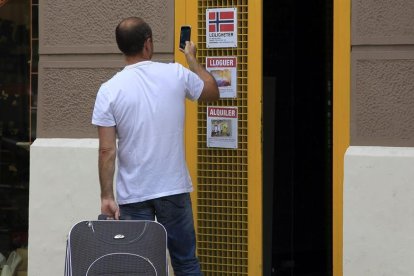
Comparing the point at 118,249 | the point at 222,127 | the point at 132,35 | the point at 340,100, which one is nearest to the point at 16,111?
the point at 222,127

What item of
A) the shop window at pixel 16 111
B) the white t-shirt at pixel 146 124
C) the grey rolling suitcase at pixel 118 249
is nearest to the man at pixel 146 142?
the white t-shirt at pixel 146 124

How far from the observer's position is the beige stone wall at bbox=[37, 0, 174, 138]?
6844mm

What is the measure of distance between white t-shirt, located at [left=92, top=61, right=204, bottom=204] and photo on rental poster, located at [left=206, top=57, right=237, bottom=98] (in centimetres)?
126

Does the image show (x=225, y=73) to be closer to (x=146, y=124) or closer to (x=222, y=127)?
(x=222, y=127)

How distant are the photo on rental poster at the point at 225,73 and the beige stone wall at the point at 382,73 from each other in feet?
2.80

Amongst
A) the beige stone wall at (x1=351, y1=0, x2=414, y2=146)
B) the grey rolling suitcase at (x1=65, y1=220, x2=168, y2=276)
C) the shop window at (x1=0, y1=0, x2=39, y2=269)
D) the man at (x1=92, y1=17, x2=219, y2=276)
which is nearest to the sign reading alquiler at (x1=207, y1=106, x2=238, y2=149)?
the beige stone wall at (x1=351, y1=0, x2=414, y2=146)

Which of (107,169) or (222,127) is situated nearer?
(107,169)

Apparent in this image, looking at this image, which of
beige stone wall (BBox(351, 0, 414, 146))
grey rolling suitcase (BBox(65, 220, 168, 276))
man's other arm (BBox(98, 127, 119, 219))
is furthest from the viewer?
beige stone wall (BBox(351, 0, 414, 146))

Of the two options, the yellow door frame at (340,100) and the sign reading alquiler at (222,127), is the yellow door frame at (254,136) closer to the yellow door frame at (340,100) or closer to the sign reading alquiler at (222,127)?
the sign reading alquiler at (222,127)

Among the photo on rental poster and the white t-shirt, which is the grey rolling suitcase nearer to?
the white t-shirt

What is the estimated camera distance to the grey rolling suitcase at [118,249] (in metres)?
4.86

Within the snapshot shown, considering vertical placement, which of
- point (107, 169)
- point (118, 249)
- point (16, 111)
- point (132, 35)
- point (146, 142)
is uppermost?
point (132, 35)

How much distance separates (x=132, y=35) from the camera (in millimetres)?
5227

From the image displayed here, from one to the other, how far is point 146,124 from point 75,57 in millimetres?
1959
